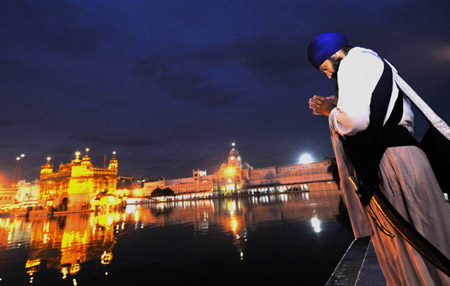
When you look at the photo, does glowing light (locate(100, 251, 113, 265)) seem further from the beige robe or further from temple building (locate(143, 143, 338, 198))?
temple building (locate(143, 143, 338, 198))

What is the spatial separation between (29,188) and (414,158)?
483 feet

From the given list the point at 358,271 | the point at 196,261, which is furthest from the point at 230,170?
the point at 358,271

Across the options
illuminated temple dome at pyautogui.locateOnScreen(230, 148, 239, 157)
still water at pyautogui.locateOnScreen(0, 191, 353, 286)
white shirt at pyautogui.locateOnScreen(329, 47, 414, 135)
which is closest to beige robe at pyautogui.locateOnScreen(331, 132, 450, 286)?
white shirt at pyautogui.locateOnScreen(329, 47, 414, 135)

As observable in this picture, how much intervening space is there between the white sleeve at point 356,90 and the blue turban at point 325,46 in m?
0.23

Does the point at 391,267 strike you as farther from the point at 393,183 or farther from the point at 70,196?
the point at 70,196

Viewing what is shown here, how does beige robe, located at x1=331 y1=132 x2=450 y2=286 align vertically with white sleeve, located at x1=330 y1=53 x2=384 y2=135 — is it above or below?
below

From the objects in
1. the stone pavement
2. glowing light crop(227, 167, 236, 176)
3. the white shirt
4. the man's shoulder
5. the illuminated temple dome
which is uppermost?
the illuminated temple dome

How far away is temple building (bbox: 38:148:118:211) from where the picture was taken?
154 feet

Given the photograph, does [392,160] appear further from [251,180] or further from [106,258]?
Result: [251,180]

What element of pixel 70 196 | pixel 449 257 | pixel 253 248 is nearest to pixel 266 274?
pixel 253 248

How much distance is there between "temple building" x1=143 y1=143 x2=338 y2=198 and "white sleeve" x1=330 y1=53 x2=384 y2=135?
257 feet

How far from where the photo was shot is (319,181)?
7862 centimetres

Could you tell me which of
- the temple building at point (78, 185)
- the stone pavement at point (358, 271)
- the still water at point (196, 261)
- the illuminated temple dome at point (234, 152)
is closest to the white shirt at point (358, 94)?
the stone pavement at point (358, 271)

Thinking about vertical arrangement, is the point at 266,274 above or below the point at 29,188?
below
